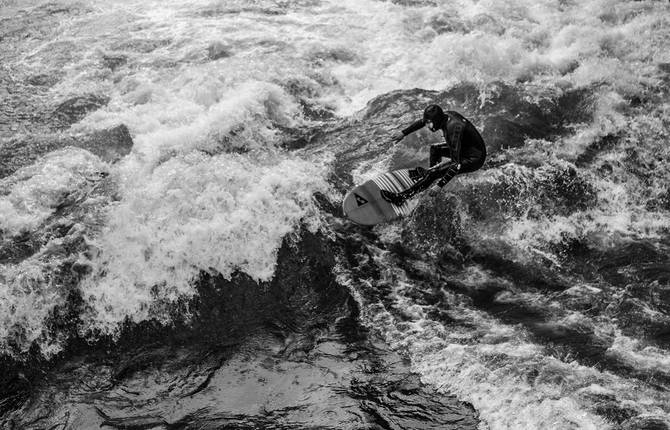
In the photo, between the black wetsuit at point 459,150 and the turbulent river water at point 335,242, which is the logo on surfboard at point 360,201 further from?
the black wetsuit at point 459,150

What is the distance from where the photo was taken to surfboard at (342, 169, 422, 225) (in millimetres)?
8078

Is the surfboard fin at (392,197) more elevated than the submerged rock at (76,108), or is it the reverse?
the submerged rock at (76,108)

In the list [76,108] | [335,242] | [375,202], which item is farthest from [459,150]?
[76,108]

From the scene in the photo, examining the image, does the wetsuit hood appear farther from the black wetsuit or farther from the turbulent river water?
the turbulent river water

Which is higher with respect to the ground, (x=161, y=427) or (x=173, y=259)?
(x=173, y=259)

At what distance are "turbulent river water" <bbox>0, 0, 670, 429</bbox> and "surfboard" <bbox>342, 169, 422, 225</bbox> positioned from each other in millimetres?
223

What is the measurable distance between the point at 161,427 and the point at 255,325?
5.28ft

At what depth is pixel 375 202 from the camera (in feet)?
26.8

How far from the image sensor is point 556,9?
12.8 meters

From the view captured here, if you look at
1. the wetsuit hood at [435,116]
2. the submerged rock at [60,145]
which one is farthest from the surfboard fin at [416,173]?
the submerged rock at [60,145]

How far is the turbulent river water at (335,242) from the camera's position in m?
6.09

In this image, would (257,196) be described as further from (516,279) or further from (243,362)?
(516,279)

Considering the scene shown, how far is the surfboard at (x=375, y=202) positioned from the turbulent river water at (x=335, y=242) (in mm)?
223

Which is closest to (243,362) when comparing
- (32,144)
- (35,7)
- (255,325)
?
(255,325)
